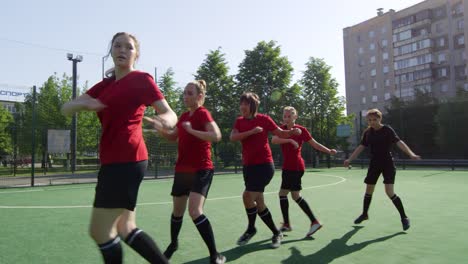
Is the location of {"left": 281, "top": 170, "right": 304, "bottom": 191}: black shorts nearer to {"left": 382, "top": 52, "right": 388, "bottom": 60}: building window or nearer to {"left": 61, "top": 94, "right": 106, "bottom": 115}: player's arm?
{"left": 61, "top": 94, "right": 106, "bottom": 115}: player's arm

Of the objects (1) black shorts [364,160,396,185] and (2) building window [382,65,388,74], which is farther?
(2) building window [382,65,388,74]

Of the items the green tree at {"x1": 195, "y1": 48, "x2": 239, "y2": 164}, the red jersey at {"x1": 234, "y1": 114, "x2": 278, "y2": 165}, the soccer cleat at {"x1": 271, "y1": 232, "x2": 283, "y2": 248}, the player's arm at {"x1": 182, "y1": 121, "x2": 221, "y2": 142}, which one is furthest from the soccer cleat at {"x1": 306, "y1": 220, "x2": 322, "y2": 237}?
the green tree at {"x1": 195, "y1": 48, "x2": 239, "y2": 164}

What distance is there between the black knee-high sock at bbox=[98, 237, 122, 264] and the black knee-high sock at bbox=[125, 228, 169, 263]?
6.2 inches

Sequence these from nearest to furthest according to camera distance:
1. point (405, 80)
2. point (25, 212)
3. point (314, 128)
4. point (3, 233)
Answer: point (3, 233) < point (25, 212) < point (314, 128) < point (405, 80)

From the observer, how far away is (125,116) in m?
2.75

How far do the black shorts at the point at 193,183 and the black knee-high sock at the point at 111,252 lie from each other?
61.4 inches

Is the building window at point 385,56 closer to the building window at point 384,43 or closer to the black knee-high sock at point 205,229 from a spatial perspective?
the building window at point 384,43

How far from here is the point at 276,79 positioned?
4069 centimetres

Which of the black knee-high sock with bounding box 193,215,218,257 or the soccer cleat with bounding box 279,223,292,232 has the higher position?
the black knee-high sock with bounding box 193,215,218,257

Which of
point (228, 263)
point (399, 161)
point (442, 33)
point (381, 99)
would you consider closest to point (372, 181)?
point (228, 263)

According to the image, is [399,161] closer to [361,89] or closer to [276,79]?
[276,79]

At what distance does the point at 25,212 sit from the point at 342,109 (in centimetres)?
3542

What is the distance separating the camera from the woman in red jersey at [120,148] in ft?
8.74

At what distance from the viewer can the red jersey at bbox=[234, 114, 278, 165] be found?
5207 millimetres
